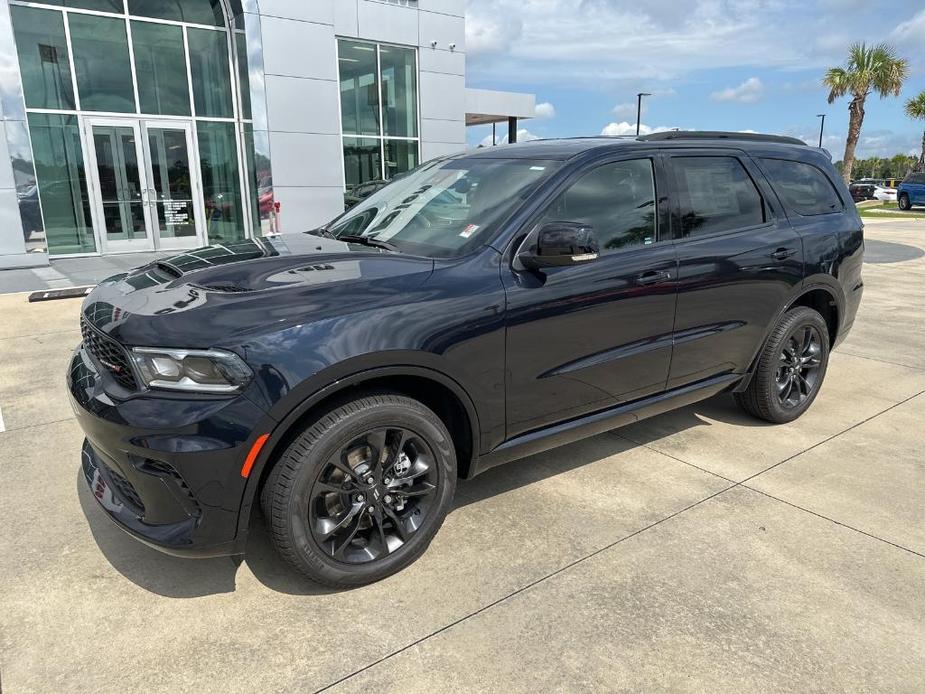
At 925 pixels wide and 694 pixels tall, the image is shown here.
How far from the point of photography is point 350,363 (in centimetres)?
256

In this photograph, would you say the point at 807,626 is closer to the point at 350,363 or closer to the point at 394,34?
the point at 350,363

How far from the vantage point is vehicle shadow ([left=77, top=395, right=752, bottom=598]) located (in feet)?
9.37

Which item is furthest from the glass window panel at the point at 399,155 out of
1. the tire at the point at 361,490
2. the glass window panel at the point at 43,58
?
the tire at the point at 361,490

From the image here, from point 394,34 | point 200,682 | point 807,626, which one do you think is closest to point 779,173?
point 807,626

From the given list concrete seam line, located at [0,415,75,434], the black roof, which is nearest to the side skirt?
the black roof

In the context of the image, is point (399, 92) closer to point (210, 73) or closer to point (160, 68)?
point (210, 73)

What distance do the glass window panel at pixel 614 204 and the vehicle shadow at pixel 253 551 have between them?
1.35 metres

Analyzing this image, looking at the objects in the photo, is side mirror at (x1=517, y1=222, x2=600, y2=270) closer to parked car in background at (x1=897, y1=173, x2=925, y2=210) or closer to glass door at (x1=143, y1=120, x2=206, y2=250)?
glass door at (x1=143, y1=120, x2=206, y2=250)

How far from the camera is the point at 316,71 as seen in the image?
15.1 metres

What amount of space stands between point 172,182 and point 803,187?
1350 centimetres

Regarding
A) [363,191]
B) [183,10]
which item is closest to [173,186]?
[183,10]

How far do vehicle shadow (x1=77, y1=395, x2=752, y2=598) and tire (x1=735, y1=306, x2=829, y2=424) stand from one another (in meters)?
0.78

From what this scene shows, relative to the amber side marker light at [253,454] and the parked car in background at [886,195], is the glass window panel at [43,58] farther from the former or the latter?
the parked car in background at [886,195]

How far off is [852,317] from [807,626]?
3060mm
